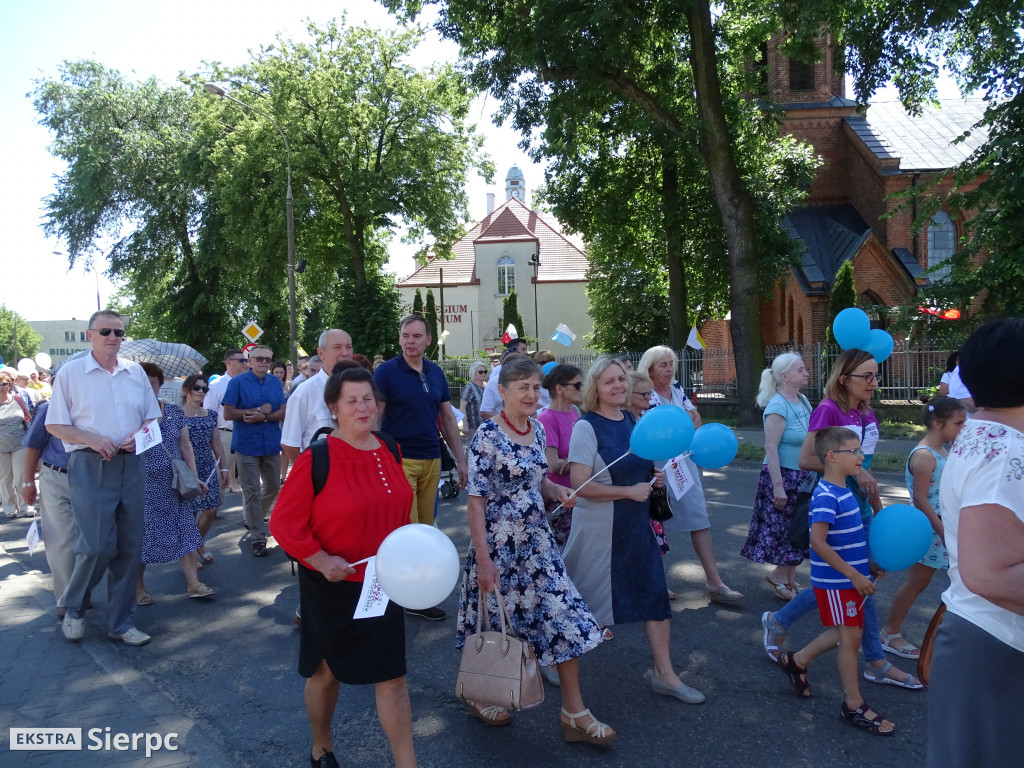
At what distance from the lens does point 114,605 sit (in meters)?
5.54

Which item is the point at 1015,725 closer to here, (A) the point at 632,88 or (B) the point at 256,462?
(B) the point at 256,462

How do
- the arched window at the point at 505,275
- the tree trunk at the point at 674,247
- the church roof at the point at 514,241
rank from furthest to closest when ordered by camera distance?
1. the church roof at the point at 514,241
2. the arched window at the point at 505,275
3. the tree trunk at the point at 674,247

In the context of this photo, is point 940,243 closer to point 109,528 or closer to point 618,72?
point 618,72

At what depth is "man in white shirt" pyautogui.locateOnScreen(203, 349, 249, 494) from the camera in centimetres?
970

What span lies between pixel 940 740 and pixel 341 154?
33.8 meters

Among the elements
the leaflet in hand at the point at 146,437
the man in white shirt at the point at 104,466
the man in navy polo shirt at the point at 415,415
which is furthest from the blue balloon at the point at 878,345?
the man in white shirt at the point at 104,466

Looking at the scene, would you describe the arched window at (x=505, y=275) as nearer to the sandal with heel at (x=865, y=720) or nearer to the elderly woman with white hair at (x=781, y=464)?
the elderly woman with white hair at (x=781, y=464)

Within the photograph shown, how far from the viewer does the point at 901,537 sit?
3.97 meters

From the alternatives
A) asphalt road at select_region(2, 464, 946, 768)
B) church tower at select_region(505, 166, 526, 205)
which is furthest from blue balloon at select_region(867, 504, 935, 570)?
church tower at select_region(505, 166, 526, 205)

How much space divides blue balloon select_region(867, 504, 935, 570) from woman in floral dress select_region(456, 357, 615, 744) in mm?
1492

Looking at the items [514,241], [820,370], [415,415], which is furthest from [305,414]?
[514,241]

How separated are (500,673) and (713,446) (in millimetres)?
2117

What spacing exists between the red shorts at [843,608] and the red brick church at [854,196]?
28.8 metres

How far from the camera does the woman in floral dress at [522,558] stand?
149 inches
